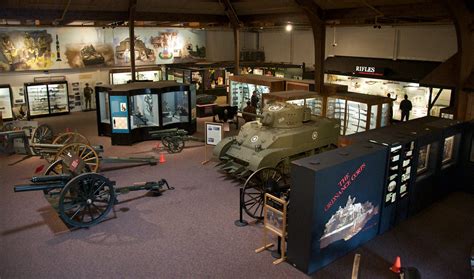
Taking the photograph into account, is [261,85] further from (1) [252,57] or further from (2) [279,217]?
(2) [279,217]

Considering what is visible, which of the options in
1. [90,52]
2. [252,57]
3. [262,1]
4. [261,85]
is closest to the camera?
[262,1]

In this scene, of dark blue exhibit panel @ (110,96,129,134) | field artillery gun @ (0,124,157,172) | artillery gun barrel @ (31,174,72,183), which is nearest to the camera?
artillery gun barrel @ (31,174,72,183)

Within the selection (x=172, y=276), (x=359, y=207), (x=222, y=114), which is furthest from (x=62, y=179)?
(x=222, y=114)

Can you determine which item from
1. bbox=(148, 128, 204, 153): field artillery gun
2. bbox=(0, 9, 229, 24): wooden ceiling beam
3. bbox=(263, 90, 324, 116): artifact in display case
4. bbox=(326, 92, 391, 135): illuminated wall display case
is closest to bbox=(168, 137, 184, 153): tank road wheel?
bbox=(148, 128, 204, 153): field artillery gun

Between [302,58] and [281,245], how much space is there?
19.3m

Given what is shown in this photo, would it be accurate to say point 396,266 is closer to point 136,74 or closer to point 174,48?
point 136,74

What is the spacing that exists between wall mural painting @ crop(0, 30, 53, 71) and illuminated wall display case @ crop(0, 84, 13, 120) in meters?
1.06

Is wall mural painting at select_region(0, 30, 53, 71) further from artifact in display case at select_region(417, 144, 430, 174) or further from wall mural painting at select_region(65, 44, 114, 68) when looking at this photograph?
artifact in display case at select_region(417, 144, 430, 174)

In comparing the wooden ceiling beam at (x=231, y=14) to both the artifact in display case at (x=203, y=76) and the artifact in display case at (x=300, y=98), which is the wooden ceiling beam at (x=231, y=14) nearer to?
the artifact in display case at (x=203, y=76)

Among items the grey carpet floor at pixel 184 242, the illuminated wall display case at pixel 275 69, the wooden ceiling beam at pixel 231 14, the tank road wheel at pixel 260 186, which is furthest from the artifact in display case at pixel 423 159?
the illuminated wall display case at pixel 275 69

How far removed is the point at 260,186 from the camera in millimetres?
9555

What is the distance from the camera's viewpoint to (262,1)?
17.3 meters

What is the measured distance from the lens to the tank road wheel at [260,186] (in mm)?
8703

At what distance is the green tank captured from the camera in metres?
10.7
